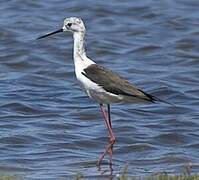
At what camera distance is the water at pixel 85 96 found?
31.9ft

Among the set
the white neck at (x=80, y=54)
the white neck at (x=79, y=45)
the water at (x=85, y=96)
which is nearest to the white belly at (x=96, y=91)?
the white neck at (x=80, y=54)

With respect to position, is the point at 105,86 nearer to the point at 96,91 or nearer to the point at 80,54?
the point at 96,91

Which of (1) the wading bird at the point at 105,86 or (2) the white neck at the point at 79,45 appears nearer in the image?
(1) the wading bird at the point at 105,86

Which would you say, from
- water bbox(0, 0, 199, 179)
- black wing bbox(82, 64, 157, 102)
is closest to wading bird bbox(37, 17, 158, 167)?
black wing bbox(82, 64, 157, 102)

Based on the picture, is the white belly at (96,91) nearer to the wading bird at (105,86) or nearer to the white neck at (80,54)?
the wading bird at (105,86)

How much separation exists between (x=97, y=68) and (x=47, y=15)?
821 centimetres

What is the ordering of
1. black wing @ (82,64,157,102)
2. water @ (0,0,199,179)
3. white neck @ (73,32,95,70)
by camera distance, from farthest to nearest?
water @ (0,0,199,179)
white neck @ (73,32,95,70)
black wing @ (82,64,157,102)

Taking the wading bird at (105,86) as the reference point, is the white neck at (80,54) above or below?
above

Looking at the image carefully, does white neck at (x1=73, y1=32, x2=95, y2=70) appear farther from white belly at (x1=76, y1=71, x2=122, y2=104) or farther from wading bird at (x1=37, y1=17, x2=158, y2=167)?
white belly at (x1=76, y1=71, x2=122, y2=104)

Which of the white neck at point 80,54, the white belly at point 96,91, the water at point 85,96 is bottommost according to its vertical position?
the water at point 85,96

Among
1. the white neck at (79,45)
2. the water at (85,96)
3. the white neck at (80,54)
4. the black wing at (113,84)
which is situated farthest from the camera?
the water at (85,96)

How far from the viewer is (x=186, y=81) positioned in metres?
13.4

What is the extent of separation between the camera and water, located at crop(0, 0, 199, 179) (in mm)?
9719

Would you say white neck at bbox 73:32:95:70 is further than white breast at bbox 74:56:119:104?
A: Yes
